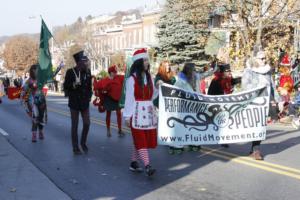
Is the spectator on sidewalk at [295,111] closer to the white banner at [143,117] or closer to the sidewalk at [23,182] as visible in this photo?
the white banner at [143,117]

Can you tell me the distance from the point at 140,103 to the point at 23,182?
6.83ft

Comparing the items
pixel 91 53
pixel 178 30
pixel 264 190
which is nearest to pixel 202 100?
pixel 264 190

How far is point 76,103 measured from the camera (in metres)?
10.5

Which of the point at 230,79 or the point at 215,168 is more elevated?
the point at 230,79

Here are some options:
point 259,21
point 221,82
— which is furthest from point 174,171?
point 259,21

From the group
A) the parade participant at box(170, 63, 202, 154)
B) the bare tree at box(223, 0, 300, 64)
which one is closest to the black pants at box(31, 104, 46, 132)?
the parade participant at box(170, 63, 202, 154)

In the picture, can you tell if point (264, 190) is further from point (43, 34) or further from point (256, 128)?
point (43, 34)

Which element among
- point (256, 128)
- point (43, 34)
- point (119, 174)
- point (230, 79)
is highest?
point (43, 34)

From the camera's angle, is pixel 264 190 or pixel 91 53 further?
pixel 91 53

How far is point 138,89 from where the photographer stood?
26.5 ft

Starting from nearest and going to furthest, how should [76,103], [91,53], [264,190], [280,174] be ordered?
1. [264,190]
2. [280,174]
3. [76,103]
4. [91,53]

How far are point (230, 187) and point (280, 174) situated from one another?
3.84ft

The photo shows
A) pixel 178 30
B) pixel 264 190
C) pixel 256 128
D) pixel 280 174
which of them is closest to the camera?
pixel 264 190

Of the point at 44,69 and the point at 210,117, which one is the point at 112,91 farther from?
the point at 210,117
